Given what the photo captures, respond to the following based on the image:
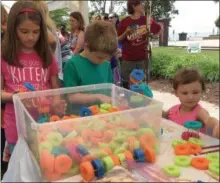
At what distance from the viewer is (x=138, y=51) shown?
7.84ft

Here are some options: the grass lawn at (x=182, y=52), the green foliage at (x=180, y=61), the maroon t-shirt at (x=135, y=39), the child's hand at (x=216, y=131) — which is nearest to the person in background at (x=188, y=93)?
the child's hand at (x=216, y=131)

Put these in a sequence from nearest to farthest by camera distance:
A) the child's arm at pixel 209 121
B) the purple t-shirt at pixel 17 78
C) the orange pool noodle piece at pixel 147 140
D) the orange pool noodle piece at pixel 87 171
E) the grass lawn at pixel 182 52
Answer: the orange pool noodle piece at pixel 87 171
the orange pool noodle piece at pixel 147 140
the child's arm at pixel 209 121
the purple t-shirt at pixel 17 78
the grass lawn at pixel 182 52

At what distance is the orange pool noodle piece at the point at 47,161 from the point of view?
1.77ft

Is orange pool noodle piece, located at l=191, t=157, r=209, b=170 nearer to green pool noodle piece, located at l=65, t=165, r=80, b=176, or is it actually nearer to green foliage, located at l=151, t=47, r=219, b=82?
green pool noodle piece, located at l=65, t=165, r=80, b=176

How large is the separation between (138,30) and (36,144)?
6.05 feet

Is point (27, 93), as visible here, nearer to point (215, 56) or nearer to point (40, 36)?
point (40, 36)

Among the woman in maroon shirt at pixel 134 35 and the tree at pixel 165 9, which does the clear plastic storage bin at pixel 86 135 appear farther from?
the tree at pixel 165 9

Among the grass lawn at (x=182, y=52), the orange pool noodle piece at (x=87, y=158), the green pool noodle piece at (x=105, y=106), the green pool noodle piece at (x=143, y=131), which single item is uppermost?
the grass lawn at (x=182, y=52)

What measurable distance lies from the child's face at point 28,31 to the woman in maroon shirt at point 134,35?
1278 mm

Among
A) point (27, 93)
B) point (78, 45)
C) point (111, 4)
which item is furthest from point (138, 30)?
point (111, 4)

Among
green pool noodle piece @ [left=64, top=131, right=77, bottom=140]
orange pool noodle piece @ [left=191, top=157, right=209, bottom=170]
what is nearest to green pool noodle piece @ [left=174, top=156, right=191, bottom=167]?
orange pool noodle piece @ [left=191, top=157, right=209, bottom=170]

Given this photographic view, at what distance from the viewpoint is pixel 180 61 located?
3445 millimetres

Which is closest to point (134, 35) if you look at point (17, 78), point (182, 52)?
point (182, 52)

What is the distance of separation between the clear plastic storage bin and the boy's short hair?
20 cm
